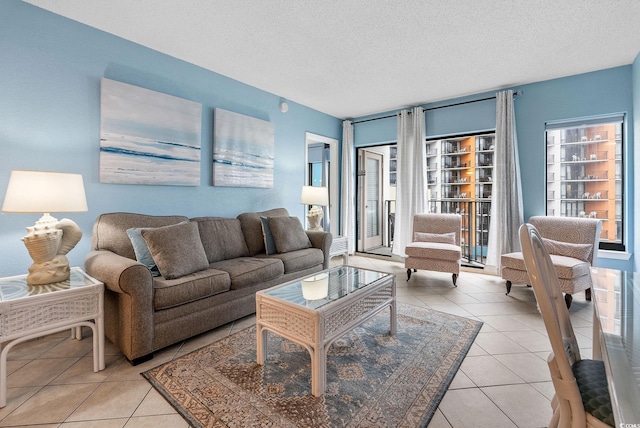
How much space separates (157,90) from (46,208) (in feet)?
5.58

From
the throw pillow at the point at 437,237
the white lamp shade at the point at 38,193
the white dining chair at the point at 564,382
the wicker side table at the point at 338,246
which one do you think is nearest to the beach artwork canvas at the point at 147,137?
the white lamp shade at the point at 38,193

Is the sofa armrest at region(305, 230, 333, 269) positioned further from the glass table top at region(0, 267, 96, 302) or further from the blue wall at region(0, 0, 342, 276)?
the glass table top at region(0, 267, 96, 302)

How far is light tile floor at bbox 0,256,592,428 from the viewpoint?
4.83 ft

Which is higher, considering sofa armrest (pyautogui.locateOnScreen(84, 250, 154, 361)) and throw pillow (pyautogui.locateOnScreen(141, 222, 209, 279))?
throw pillow (pyautogui.locateOnScreen(141, 222, 209, 279))

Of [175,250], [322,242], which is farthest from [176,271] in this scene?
[322,242]

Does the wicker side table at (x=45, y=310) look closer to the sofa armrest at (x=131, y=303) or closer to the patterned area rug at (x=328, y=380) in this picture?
the sofa armrest at (x=131, y=303)

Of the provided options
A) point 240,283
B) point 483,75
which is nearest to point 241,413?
point 240,283

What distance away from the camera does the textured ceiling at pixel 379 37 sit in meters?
2.34

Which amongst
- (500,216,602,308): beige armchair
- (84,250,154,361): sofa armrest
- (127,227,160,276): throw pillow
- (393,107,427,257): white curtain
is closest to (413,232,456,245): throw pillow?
(393,107,427,257): white curtain

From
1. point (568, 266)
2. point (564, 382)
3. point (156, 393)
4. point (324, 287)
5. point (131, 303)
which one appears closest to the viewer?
point (564, 382)

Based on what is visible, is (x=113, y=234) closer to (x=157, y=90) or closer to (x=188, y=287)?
(x=188, y=287)

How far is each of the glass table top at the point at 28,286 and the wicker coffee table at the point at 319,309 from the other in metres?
1.19

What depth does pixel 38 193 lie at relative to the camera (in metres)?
1.85

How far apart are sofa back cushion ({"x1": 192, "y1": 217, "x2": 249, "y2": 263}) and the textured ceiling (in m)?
1.76
